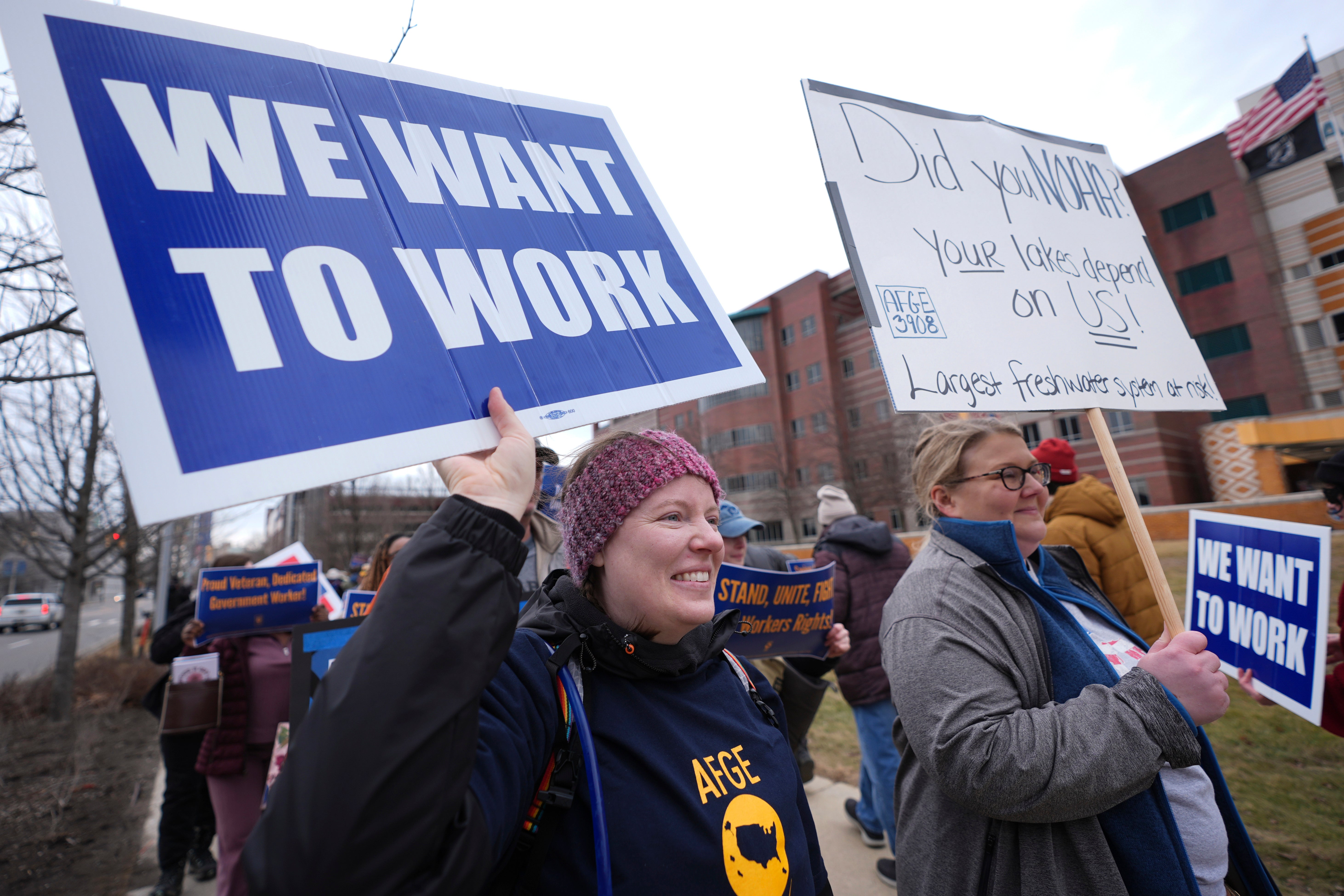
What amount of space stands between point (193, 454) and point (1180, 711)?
85.4 inches

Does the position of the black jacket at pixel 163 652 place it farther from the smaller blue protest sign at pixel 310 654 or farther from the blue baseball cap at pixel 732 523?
the blue baseball cap at pixel 732 523

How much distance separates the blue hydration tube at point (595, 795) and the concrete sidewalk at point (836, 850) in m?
2.46

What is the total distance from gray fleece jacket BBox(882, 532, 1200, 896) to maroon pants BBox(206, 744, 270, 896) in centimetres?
382

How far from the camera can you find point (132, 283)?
1.12 meters

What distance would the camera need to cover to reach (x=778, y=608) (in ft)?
10.3

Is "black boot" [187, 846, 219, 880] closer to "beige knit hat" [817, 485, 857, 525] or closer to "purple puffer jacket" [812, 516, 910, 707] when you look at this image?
"purple puffer jacket" [812, 516, 910, 707]

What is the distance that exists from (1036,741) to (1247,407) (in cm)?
3808

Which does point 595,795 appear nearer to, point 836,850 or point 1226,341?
point 836,850

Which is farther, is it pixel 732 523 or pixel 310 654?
pixel 732 523

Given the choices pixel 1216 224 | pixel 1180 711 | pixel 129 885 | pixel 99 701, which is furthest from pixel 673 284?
pixel 1216 224

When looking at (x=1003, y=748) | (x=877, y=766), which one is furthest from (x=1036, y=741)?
(x=877, y=766)

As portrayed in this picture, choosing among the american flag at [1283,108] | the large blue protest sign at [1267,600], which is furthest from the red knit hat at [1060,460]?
the american flag at [1283,108]

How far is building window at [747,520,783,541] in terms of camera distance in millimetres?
43438

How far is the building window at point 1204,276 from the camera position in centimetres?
3061
